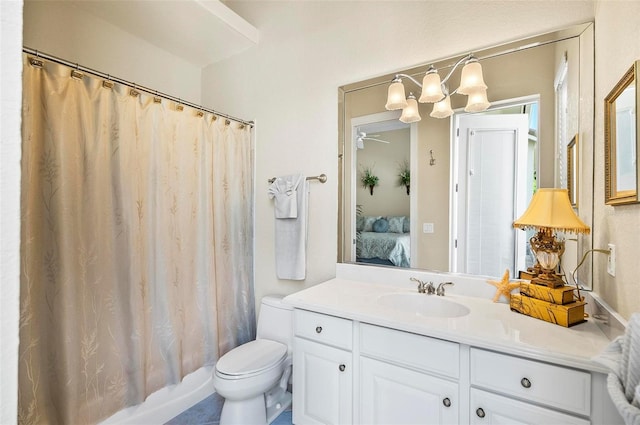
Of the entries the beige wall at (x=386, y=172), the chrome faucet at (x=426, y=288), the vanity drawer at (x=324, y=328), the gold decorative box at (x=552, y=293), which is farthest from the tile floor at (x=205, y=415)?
the gold decorative box at (x=552, y=293)

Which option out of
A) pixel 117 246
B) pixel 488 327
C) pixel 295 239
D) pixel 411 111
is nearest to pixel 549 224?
pixel 488 327

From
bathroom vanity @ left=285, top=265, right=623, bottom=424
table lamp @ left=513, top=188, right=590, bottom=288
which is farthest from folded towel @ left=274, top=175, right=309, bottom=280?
table lamp @ left=513, top=188, right=590, bottom=288

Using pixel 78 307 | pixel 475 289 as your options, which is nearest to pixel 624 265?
pixel 475 289

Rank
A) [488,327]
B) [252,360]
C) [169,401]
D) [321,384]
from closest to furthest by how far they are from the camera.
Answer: [488,327] < [321,384] < [252,360] < [169,401]

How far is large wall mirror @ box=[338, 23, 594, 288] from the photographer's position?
1.39 metres

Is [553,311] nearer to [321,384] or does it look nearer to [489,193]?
[489,193]

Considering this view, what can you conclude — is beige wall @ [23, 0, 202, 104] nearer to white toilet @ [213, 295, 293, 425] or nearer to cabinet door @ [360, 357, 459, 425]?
white toilet @ [213, 295, 293, 425]

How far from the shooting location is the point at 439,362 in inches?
46.2

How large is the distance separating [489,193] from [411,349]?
0.90 m

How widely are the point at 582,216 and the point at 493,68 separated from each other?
83cm

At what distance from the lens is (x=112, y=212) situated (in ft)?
5.28

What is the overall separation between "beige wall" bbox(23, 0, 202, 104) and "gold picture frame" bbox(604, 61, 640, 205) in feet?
8.94

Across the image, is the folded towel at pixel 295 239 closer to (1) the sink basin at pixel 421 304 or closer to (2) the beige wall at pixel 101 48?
(1) the sink basin at pixel 421 304

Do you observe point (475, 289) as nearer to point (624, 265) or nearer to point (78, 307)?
point (624, 265)
